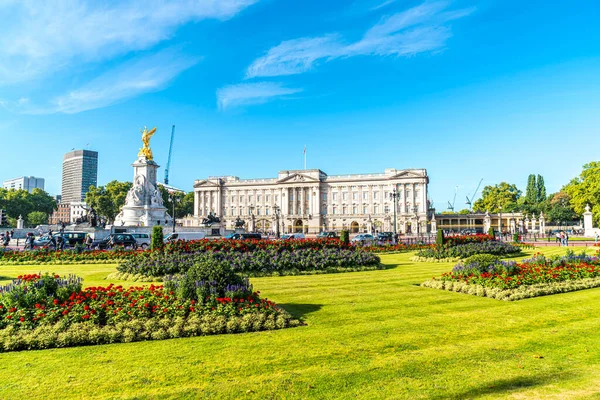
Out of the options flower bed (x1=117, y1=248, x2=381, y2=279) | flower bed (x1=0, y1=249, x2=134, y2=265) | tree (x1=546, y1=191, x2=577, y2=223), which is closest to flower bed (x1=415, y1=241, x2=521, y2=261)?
flower bed (x1=117, y1=248, x2=381, y2=279)

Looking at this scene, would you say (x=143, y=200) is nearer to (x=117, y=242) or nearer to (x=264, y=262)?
(x=117, y=242)

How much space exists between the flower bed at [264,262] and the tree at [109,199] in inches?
3231

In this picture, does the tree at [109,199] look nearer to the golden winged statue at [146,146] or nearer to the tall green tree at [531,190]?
the golden winged statue at [146,146]

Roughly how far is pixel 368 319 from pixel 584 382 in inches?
170

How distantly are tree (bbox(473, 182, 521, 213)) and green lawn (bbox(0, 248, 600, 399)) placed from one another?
4689 inches

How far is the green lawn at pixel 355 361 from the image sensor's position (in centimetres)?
586

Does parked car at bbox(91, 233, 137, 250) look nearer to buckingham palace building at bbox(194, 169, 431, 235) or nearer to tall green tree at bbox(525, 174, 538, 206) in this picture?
buckingham palace building at bbox(194, 169, 431, 235)

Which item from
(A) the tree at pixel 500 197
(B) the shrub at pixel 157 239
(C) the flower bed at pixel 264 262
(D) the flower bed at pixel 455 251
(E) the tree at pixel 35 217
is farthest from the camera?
(A) the tree at pixel 500 197

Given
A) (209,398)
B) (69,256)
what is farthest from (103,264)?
(209,398)

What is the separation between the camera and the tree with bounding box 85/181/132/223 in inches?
3710

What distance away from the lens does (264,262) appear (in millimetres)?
18141

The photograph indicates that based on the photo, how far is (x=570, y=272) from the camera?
584 inches

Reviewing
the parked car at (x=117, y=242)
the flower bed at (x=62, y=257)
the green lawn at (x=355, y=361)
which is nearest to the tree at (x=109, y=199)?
the parked car at (x=117, y=242)

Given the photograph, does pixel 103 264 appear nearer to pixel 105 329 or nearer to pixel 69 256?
pixel 69 256
